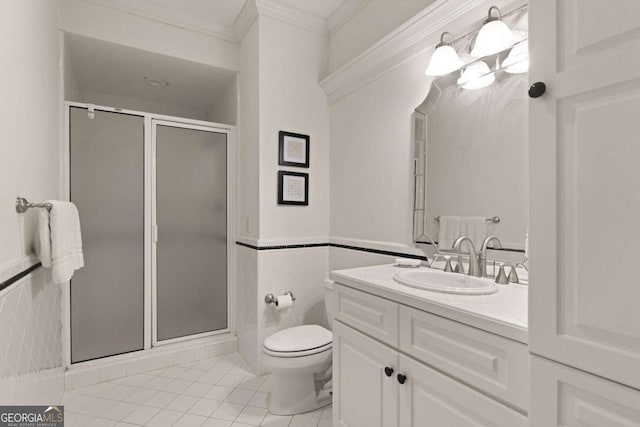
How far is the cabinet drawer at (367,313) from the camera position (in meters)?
1.21

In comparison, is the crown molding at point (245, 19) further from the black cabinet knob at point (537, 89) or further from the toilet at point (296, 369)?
the toilet at point (296, 369)

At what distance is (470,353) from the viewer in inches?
37.2

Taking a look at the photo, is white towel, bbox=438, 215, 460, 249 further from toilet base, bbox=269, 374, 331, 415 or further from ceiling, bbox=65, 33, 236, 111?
ceiling, bbox=65, 33, 236, 111

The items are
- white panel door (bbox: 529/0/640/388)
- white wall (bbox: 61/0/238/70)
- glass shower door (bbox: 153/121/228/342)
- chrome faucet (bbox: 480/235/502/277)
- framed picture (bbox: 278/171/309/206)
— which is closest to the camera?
white panel door (bbox: 529/0/640/388)

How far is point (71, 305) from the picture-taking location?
2137 mm

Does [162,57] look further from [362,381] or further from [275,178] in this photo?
[362,381]

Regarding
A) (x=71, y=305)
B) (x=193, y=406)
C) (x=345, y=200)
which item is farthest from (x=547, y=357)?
(x=71, y=305)

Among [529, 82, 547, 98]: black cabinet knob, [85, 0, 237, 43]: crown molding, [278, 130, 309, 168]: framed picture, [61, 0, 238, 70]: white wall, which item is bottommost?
[529, 82, 547, 98]: black cabinet knob

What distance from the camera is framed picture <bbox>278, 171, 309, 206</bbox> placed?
2.33 metres

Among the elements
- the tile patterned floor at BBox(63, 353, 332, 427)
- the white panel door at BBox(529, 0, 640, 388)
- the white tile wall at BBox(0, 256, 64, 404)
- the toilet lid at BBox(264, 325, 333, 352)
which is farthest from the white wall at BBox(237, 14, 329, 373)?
the white panel door at BBox(529, 0, 640, 388)

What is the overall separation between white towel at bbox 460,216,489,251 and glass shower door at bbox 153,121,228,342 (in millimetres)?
1885

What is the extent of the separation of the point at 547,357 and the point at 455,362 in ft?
1.01

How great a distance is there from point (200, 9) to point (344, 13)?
1.07 meters

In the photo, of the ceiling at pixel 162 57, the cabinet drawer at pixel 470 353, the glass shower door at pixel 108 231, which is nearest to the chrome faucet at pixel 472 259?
the cabinet drawer at pixel 470 353
